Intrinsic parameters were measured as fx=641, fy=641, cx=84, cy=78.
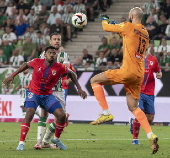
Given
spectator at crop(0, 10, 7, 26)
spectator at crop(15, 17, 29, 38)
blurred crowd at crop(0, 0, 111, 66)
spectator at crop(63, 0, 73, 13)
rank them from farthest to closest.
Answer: spectator at crop(0, 10, 7, 26)
spectator at crop(15, 17, 29, 38)
spectator at crop(63, 0, 73, 13)
blurred crowd at crop(0, 0, 111, 66)

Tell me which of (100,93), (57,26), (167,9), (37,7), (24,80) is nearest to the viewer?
(100,93)

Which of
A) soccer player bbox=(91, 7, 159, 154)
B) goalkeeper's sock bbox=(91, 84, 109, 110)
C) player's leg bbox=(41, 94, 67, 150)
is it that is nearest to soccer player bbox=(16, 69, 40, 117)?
player's leg bbox=(41, 94, 67, 150)

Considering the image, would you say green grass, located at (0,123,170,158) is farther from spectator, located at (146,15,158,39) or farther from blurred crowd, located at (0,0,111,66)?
blurred crowd, located at (0,0,111,66)

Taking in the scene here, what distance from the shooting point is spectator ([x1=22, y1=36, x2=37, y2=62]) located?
88.7 ft

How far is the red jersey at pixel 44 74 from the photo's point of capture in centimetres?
1240

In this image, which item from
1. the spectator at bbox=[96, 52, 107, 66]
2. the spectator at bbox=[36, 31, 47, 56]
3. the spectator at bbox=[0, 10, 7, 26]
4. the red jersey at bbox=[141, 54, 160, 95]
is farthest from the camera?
the spectator at bbox=[0, 10, 7, 26]

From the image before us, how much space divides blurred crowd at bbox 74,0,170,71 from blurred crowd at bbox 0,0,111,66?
6.88 feet

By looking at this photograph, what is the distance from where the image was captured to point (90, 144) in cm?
1430

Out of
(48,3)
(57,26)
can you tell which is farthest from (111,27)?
(48,3)

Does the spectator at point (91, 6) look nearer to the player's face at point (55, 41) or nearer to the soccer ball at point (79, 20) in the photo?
the soccer ball at point (79, 20)

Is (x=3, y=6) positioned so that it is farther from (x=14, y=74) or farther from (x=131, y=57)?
(x=131, y=57)

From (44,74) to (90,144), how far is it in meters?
2.62

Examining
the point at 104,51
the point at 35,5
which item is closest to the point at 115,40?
the point at 104,51

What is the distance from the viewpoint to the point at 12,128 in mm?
19344
